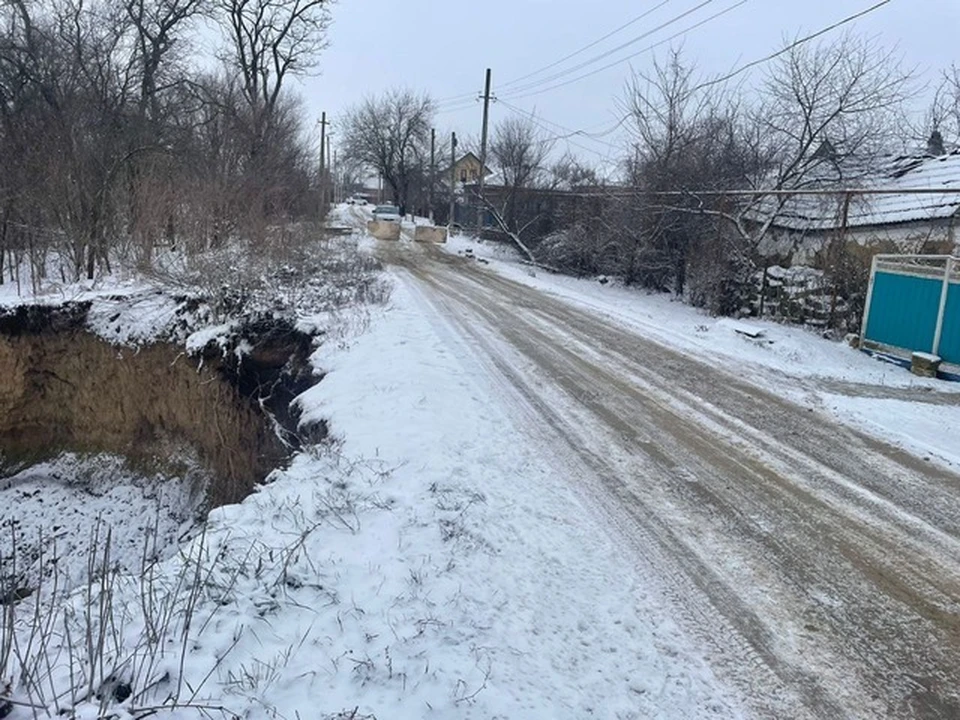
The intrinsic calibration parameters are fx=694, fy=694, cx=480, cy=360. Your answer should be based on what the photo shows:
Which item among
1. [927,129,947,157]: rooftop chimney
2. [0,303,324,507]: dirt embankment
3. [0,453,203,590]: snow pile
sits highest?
[927,129,947,157]: rooftop chimney

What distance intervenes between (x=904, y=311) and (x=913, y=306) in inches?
7.5

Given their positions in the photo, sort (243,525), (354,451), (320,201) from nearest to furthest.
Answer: (243,525), (354,451), (320,201)

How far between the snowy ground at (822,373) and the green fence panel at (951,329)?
567 millimetres

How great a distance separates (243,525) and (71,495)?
382 inches

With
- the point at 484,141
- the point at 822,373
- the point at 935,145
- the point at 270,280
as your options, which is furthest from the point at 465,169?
the point at 822,373

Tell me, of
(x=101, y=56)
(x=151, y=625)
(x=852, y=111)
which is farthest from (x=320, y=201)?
(x=151, y=625)

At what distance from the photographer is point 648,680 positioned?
3.38 metres

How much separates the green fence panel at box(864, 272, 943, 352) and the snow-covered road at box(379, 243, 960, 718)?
3903mm

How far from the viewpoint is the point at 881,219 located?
15688 millimetres

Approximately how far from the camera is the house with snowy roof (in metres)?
13.9

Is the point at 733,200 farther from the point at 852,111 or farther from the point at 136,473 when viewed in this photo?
the point at 136,473

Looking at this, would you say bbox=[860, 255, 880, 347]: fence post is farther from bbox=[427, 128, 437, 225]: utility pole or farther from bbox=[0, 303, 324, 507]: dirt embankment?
bbox=[427, 128, 437, 225]: utility pole

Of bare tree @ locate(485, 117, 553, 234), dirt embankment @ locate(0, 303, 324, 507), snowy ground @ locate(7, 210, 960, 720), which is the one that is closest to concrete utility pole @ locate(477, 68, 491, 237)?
bare tree @ locate(485, 117, 553, 234)

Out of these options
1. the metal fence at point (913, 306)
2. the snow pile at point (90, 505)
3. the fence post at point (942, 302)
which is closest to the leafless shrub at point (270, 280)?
the snow pile at point (90, 505)
